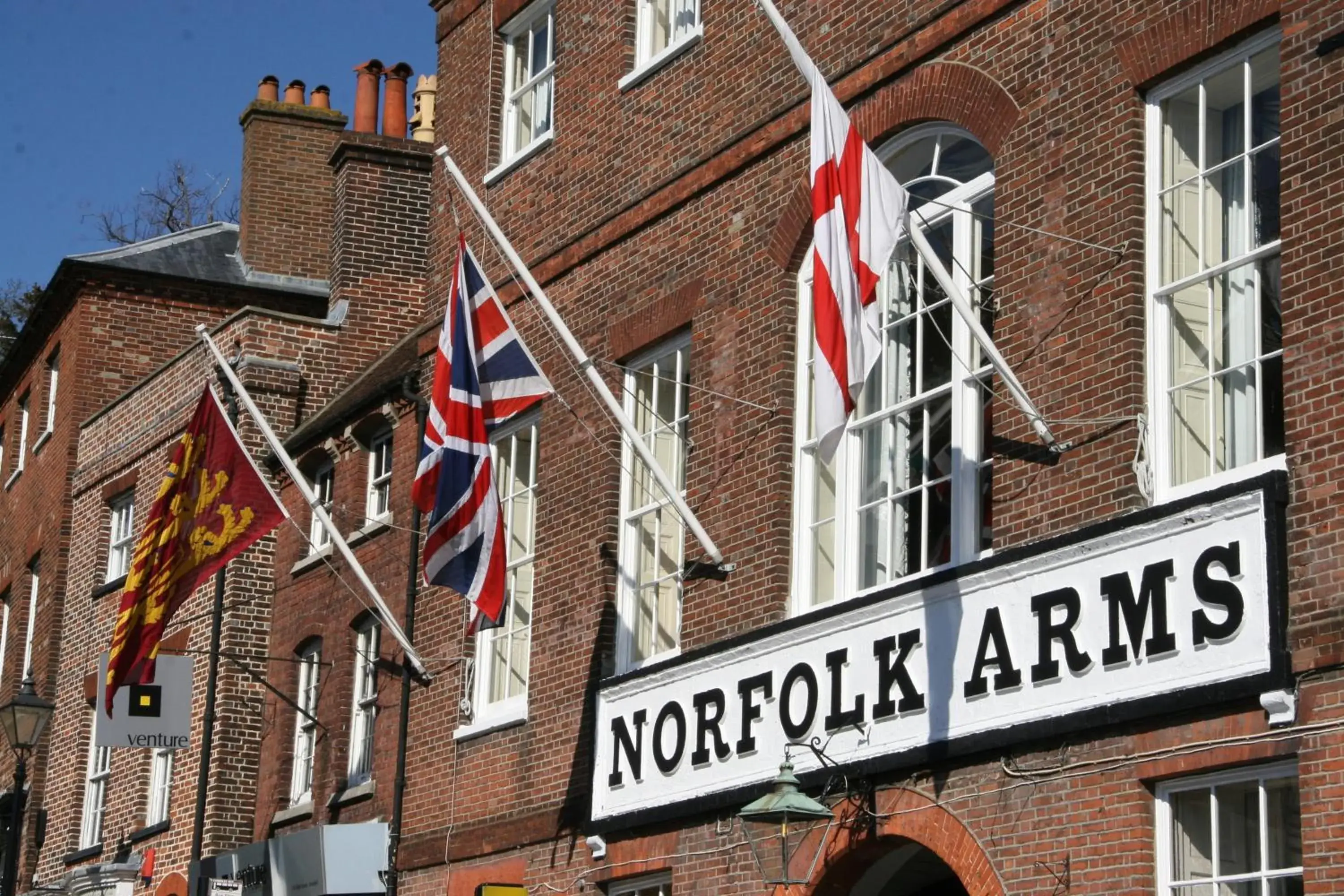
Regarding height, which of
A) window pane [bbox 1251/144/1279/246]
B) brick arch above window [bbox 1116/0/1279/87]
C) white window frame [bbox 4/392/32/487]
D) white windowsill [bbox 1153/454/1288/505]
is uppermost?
white window frame [bbox 4/392/32/487]

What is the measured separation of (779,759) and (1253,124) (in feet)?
16.1

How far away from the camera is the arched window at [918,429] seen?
43.0 feet

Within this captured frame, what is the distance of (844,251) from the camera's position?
38.8ft

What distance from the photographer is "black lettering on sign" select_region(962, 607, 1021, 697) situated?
1186cm

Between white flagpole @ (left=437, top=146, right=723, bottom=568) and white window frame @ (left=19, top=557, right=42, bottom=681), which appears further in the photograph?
white window frame @ (left=19, top=557, right=42, bottom=681)

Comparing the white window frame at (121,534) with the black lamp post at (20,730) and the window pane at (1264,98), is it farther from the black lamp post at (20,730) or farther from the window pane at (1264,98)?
the window pane at (1264,98)

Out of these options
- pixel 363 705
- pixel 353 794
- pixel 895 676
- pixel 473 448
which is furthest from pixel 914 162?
pixel 363 705

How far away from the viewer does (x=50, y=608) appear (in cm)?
3167

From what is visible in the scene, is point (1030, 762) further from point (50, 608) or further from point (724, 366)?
point (50, 608)

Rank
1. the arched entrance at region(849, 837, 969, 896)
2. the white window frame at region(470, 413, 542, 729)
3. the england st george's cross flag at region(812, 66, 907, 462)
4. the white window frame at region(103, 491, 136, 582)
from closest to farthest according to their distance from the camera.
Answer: the england st george's cross flag at region(812, 66, 907, 462)
the arched entrance at region(849, 837, 969, 896)
the white window frame at region(470, 413, 542, 729)
the white window frame at region(103, 491, 136, 582)

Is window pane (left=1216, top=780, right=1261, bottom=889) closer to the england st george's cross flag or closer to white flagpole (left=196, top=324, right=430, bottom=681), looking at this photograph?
the england st george's cross flag

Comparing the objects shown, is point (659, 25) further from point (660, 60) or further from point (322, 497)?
point (322, 497)

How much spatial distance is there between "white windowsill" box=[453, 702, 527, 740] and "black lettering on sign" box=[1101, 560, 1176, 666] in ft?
23.5

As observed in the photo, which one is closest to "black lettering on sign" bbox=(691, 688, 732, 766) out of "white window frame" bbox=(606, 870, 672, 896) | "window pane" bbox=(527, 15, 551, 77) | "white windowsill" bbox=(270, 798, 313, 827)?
"white window frame" bbox=(606, 870, 672, 896)
